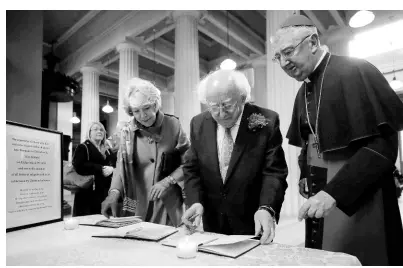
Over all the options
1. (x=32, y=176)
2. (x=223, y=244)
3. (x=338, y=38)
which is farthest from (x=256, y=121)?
(x=338, y=38)

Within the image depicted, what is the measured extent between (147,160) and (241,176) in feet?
2.56

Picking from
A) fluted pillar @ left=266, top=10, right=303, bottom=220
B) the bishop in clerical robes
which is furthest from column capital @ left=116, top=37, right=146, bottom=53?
the bishop in clerical robes

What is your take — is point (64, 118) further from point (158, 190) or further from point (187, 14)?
point (158, 190)

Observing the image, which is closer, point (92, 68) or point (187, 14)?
point (187, 14)

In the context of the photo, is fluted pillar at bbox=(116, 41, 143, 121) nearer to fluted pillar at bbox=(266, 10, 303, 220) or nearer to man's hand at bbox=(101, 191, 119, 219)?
fluted pillar at bbox=(266, 10, 303, 220)

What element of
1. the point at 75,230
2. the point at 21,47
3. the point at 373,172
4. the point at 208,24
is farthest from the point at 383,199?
the point at 208,24

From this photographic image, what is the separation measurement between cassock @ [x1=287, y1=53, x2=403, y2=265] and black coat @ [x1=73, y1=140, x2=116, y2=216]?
9.10 ft

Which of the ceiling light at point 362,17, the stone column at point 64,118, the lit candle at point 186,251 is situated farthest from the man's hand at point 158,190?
the stone column at point 64,118

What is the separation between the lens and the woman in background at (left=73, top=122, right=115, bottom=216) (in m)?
3.51

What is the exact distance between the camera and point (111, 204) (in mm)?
1841

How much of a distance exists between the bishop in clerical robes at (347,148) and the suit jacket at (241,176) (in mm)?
200

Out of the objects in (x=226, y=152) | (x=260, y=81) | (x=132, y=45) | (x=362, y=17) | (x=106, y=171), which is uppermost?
(x=132, y=45)

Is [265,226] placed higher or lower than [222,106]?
lower

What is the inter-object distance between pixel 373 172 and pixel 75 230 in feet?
4.53
